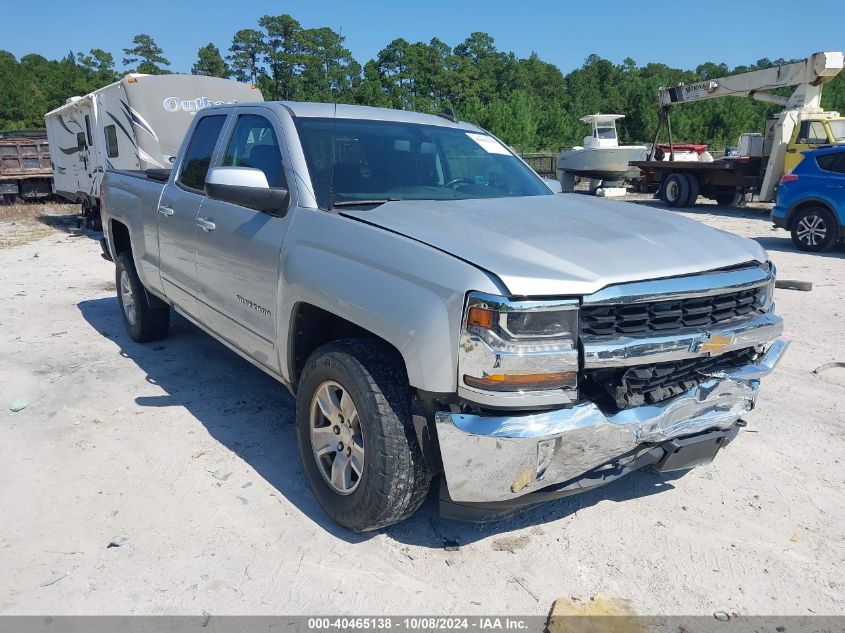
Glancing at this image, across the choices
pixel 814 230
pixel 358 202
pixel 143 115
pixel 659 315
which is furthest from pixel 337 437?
pixel 143 115

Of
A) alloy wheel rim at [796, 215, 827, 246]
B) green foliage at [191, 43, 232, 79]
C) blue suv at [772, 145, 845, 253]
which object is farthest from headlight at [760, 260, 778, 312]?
green foliage at [191, 43, 232, 79]

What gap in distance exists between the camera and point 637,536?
10.4 feet

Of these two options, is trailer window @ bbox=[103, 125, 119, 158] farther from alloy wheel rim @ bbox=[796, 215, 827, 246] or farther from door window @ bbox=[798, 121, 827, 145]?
door window @ bbox=[798, 121, 827, 145]

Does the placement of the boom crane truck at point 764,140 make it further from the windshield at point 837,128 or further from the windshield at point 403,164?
the windshield at point 403,164

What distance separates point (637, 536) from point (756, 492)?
841 millimetres

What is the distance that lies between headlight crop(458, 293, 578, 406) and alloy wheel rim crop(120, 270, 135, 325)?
4.49 metres

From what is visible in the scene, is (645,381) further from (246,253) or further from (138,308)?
(138,308)

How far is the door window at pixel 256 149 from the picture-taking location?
365 cm

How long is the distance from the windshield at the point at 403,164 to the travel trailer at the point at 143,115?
8.83 meters

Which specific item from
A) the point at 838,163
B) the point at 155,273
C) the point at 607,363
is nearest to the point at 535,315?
the point at 607,363

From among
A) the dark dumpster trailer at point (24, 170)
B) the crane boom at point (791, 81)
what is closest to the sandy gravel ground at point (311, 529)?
the crane boom at point (791, 81)

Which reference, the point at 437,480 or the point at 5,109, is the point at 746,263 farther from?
the point at 5,109

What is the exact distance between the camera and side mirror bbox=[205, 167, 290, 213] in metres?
3.34

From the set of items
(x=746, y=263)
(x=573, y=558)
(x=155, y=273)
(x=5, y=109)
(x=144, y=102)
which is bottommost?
(x=573, y=558)
